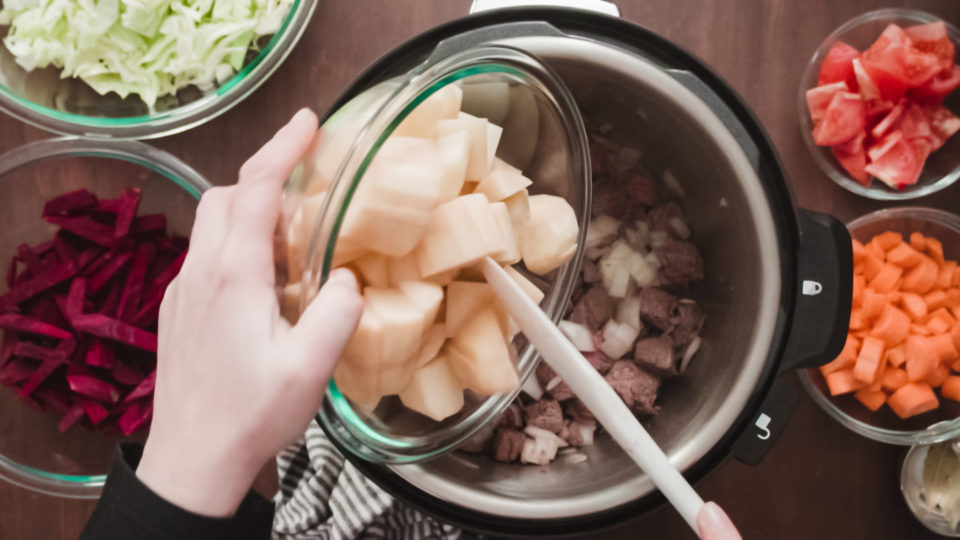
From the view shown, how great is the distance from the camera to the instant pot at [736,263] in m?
0.75

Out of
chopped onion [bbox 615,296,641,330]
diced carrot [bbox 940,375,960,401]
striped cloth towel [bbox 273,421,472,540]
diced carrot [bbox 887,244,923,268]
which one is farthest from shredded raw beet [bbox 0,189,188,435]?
diced carrot [bbox 940,375,960,401]

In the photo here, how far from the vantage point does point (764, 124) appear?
1.06m

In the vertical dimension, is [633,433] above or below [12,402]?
above

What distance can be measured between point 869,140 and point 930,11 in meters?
0.24

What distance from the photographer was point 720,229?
842 mm

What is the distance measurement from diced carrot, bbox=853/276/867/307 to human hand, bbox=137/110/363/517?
83 cm

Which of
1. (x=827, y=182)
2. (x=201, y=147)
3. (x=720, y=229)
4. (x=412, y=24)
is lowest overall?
(x=827, y=182)

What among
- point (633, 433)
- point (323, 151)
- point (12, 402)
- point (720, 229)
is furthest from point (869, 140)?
point (12, 402)

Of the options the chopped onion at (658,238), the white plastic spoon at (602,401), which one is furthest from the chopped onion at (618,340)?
the white plastic spoon at (602,401)

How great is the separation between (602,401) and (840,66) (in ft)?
2.25

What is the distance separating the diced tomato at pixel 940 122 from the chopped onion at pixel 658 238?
1.58 ft

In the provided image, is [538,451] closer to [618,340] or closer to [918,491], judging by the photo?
[618,340]

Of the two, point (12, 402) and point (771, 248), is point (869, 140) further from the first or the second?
point (12, 402)

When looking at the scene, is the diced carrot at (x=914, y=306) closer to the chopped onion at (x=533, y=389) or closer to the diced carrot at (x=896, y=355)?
the diced carrot at (x=896, y=355)
